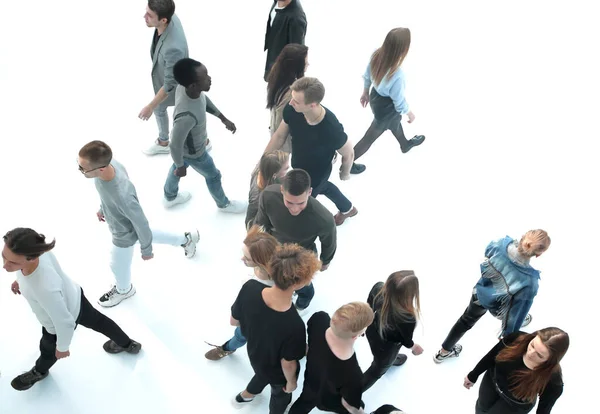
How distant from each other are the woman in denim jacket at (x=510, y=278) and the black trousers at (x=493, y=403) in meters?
0.39

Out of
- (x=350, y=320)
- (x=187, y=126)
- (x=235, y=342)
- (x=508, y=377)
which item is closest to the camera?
(x=350, y=320)

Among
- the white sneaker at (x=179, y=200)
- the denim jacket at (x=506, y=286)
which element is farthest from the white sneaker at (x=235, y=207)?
the denim jacket at (x=506, y=286)

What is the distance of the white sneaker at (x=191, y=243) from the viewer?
13.3 ft

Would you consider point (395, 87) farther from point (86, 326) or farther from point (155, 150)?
point (86, 326)

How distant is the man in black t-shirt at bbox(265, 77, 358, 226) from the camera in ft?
10.9

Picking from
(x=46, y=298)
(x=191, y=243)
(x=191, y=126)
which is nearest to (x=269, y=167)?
(x=191, y=126)

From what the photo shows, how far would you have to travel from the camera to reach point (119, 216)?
321cm

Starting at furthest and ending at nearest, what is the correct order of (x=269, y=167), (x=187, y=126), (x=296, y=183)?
1. (x=187, y=126)
2. (x=269, y=167)
3. (x=296, y=183)

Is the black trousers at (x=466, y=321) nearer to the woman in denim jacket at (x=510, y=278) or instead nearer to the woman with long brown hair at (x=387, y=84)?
the woman in denim jacket at (x=510, y=278)

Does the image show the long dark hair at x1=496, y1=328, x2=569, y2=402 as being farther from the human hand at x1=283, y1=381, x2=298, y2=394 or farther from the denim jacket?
the human hand at x1=283, y1=381, x2=298, y2=394

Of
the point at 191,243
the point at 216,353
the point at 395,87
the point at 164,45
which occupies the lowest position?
the point at 216,353

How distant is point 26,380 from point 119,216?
1.23 m

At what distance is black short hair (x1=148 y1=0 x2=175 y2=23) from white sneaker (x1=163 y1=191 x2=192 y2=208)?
4.88 feet

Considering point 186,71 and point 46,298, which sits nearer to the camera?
point 46,298
